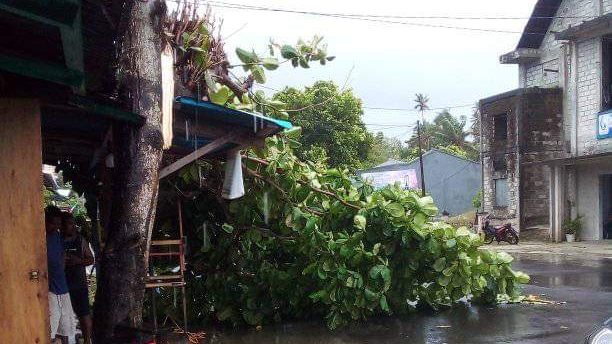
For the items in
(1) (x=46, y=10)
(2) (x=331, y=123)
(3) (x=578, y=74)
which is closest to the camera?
(1) (x=46, y=10)

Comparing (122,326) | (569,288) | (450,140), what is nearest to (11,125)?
(122,326)

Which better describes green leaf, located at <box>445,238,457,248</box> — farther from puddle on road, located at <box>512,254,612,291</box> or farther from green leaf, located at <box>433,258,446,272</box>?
puddle on road, located at <box>512,254,612,291</box>

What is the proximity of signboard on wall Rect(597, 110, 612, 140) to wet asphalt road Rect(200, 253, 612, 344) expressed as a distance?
11527 mm

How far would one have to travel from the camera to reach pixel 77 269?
239 inches

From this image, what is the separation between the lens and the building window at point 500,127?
24.2 meters

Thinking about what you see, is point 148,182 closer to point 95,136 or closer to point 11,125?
point 11,125

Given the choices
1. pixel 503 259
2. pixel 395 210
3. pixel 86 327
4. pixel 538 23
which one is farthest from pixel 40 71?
pixel 538 23

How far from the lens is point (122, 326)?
382cm

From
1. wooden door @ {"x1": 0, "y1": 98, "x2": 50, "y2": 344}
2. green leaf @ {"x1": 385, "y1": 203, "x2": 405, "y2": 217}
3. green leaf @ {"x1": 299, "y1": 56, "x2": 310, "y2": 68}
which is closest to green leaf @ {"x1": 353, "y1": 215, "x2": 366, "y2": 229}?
green leaf @ {"x1": 385, "y1": 203, "x2": 405, "y2": 217}

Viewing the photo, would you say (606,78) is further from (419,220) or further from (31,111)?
(31,111)

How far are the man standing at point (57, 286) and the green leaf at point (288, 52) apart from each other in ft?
9.36

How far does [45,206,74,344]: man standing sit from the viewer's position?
5340mm

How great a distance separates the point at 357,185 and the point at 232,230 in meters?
1.76

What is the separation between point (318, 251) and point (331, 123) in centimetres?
2125
